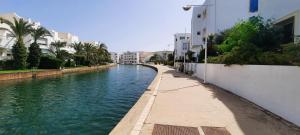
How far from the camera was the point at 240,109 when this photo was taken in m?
8.18

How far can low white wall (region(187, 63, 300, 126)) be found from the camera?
6227mm

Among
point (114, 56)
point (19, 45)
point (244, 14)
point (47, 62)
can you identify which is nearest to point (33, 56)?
point (47, 62)

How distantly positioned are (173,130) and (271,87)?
4.17 m

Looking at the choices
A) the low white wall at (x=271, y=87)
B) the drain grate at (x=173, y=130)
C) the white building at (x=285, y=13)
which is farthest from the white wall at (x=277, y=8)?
the drain grate at (x=173, y=130)

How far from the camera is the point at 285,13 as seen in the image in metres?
17.5

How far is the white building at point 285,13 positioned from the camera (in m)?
13.1

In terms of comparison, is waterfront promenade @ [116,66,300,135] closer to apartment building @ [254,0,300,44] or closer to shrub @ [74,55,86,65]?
apartment building @ [254,0,300,44]

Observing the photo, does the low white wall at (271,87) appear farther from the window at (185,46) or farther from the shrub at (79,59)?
the window at (185,46)

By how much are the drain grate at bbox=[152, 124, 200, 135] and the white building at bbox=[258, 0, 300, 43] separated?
25.5ft

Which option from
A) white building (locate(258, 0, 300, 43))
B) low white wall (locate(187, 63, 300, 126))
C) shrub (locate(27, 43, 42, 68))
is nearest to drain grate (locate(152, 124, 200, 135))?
low white wall (locate(187, 63, 300, 126))

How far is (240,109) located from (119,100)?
8.54m

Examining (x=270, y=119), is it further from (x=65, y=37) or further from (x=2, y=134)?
(x=65, y=37)

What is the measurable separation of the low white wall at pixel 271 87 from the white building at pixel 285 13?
10.00 feet

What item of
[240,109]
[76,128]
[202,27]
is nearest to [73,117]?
[76,128]
